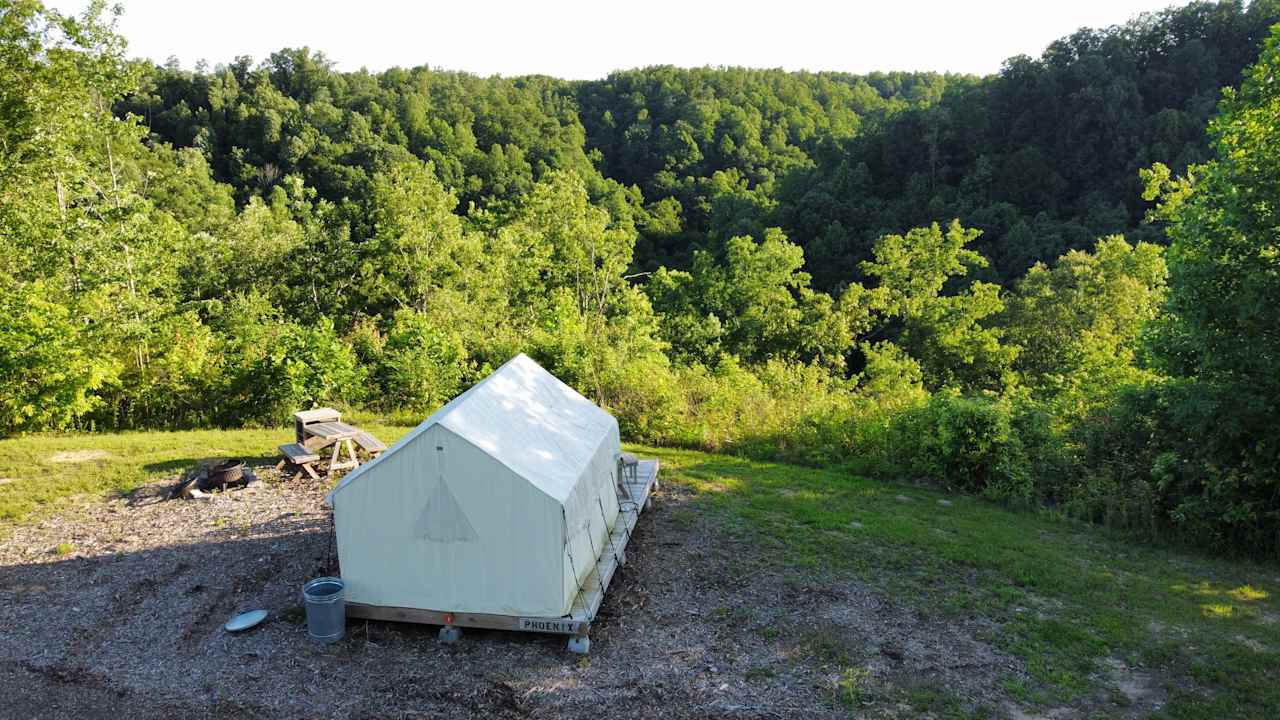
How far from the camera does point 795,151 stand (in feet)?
172

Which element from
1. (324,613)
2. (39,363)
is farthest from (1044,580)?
(39,363)

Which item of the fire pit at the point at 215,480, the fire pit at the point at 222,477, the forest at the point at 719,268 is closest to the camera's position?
the forest at the point at 719,268

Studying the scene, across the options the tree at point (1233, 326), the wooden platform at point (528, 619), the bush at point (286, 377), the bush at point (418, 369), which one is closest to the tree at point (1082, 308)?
the tree at point (1233, 326)

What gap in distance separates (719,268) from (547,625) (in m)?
25.6

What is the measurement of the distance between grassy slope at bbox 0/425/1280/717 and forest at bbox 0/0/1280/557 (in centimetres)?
118

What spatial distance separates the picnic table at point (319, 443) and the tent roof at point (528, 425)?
374 cm

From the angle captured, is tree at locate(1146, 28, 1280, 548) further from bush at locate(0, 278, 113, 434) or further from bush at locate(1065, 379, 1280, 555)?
bush at locate(0, 278, 113, 434)

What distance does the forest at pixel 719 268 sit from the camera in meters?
10.3

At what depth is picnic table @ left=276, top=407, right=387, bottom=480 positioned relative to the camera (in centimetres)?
1186

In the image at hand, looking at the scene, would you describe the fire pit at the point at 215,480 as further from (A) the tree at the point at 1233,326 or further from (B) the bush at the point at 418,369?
(A) the tree at the point at 1233,326

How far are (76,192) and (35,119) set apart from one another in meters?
1.62

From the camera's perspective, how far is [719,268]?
103 ft

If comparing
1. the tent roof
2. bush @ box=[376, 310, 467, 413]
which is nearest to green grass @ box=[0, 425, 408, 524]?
bush @ box=[376, 310, 467, 413]

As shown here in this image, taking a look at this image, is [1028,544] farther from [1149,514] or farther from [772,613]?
[772,613]
